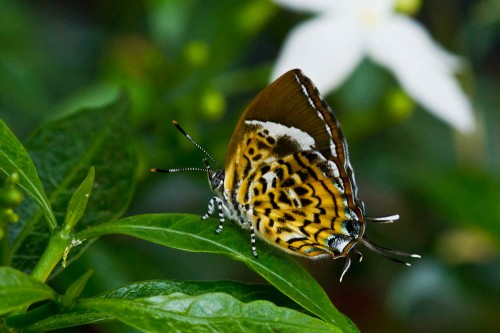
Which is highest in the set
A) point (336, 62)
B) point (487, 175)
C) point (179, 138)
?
point (336, 62)

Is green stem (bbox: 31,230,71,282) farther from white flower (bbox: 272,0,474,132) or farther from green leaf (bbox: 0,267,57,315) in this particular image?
white flower (bbox: 272,0,474,132)

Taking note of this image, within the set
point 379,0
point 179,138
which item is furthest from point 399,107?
point 179,138

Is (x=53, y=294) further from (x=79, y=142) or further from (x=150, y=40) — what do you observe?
(x=150, y=40)

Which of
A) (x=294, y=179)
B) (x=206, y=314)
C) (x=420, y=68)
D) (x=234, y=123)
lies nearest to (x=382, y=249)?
(x=294, y=179)

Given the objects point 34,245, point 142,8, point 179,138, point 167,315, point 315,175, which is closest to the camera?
point 167,315

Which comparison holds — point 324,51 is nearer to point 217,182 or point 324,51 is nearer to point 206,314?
point 217,182

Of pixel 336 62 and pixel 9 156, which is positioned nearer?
pixel 9 156
